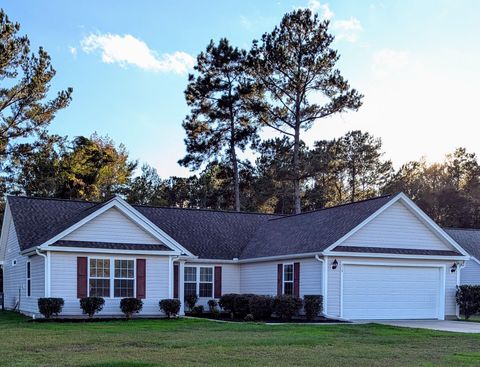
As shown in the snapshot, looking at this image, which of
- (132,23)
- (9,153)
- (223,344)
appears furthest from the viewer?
(9,153)

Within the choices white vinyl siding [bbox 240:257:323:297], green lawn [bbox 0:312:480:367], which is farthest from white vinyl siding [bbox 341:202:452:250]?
green lawn [bbox 0:312:480:367]

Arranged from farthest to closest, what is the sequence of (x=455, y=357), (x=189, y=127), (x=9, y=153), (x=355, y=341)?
(x=189, y=127)
(x=9, y=153)
(x=355, y=341)
(x=455, y=357)

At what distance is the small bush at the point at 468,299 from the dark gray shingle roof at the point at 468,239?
6167 millimetres

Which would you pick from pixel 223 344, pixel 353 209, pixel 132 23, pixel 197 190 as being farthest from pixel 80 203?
pixel 197 190

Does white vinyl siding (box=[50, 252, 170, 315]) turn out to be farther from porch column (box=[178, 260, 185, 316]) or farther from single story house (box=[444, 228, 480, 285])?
single story house (box=[444, 228, 480, 285])

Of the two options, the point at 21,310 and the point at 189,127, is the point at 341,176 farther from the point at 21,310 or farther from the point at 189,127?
the point at 21,310

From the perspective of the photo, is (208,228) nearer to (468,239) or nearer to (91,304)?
(91,304)

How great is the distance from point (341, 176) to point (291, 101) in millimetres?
19637

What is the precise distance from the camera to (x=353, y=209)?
24.8 metres

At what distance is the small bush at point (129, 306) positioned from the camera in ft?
71.8

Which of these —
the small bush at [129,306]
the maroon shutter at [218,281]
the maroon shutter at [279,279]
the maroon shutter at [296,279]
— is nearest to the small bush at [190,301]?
the maroon shutter at [218,281]

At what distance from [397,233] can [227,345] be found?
12.4 m

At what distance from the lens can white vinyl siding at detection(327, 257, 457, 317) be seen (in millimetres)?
22312

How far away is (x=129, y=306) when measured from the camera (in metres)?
21.9
